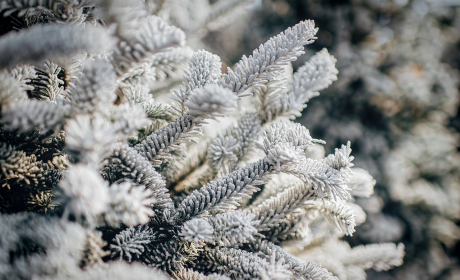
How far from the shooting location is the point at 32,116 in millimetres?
240

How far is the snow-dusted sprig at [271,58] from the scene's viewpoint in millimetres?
341

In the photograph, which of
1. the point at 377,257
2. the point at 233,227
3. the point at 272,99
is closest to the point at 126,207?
the point at 233,227

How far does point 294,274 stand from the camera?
0.37 metres

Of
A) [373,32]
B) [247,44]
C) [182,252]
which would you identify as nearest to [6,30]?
[182,252]

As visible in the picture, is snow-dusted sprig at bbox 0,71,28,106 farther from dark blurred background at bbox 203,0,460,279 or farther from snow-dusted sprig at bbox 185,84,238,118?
dark blurred background at bbox 203,0,460,279

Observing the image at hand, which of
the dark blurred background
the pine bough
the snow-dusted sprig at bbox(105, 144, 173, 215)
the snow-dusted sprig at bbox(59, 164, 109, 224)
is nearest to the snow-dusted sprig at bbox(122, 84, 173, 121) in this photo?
the pine bough

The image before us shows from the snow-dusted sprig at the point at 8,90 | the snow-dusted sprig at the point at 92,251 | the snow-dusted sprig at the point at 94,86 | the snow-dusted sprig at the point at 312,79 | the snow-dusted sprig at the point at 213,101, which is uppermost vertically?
the snow-dusted sprig at the point at 312,79

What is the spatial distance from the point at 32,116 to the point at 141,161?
0.13m

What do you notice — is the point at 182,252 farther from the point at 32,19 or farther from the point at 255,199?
the point at 32,19

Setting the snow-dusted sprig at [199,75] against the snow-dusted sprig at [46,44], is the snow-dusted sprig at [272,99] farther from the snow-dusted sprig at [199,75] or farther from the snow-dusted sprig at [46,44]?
the snow-dusted sprig at [46,44]

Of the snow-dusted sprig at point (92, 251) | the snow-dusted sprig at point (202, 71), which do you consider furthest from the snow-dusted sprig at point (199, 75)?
the snow-dusted sprig at point (92, 251)

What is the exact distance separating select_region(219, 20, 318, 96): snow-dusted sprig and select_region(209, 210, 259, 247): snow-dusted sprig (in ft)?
0.55

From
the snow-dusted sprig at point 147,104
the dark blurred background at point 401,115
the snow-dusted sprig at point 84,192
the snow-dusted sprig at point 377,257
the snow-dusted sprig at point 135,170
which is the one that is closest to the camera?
the snow-dusted sprig at point 84,192

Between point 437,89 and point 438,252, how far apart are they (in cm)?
100
